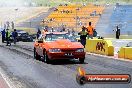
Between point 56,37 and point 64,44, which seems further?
point 56,37

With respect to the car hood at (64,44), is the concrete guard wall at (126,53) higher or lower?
lower

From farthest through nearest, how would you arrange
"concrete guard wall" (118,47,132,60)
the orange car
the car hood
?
1. "concrete guard wall" (118,47,132,60)
2. the car hood
3. the orange car

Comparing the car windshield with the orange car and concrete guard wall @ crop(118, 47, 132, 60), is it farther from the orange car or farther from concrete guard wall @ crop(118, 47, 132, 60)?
concrete guard wall @ crop(118, 47, 132, 60)

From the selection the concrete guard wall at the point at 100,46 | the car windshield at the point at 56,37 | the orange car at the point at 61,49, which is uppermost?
the car windshield at the point at 56,37

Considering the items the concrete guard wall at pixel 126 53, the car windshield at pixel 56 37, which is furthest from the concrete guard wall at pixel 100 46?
the car windshield at pixel 56 37

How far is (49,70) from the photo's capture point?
17125mm

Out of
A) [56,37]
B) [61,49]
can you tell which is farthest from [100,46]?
[61,49]

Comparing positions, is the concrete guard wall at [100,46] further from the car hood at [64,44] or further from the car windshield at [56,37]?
the car hood at [64,44]

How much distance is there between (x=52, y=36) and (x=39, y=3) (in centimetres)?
8582

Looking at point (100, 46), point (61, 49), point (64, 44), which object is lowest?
point (100, 46)

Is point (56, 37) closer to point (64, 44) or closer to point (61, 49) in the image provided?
point (64, 44)

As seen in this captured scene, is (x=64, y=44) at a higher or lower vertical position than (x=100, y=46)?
higher

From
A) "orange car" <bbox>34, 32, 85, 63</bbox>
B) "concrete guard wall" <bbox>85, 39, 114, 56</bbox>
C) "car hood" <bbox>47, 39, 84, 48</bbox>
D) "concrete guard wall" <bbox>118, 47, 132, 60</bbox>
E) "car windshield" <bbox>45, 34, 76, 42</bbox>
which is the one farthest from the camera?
"concrete guard wall" <bbox>85, 39, 114, 56</bbox>

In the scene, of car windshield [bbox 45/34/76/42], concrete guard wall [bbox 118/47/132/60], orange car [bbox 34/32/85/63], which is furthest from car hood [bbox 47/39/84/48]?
concrete guard wall [bbox 118/47/132/60]
